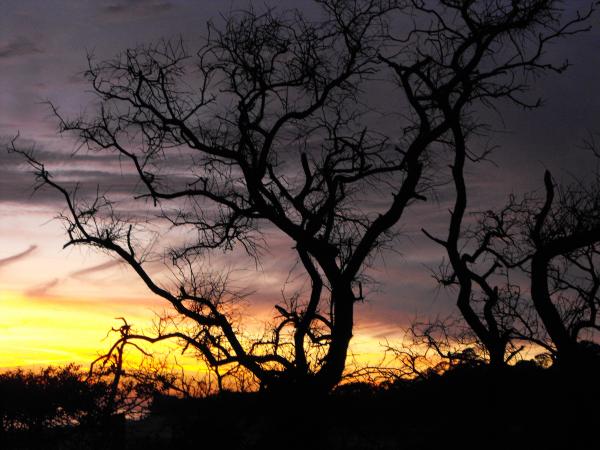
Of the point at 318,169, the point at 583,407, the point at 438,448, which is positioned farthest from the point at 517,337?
the point at 318,169

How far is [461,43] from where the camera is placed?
1388 centimetres

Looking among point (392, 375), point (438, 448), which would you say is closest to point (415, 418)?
point (438, 448)

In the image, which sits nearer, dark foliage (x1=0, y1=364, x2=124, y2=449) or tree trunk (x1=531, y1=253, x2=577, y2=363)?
tree trunk (x1=531, y1=253, x2=577, y2=363)

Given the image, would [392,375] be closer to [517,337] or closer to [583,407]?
[517,337]

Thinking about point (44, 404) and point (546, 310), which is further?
point (44, 404)

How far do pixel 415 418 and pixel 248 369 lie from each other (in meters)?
6.73

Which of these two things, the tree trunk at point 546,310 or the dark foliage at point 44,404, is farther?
the dark foliage at point 44,404

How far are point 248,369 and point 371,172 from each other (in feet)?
14.9

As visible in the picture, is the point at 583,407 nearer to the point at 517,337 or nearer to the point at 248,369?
the point at 517,337

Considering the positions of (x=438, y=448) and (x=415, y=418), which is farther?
(x=415, y=418)

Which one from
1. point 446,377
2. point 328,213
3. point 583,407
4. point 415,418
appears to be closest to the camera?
point 583,407

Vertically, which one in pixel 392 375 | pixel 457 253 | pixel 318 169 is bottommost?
pixel 392 375

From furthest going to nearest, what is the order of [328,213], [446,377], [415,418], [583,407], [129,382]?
[415,418] → [129,382] → [446,377] → [328,213] → [583,407]

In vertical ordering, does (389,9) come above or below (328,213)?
above
